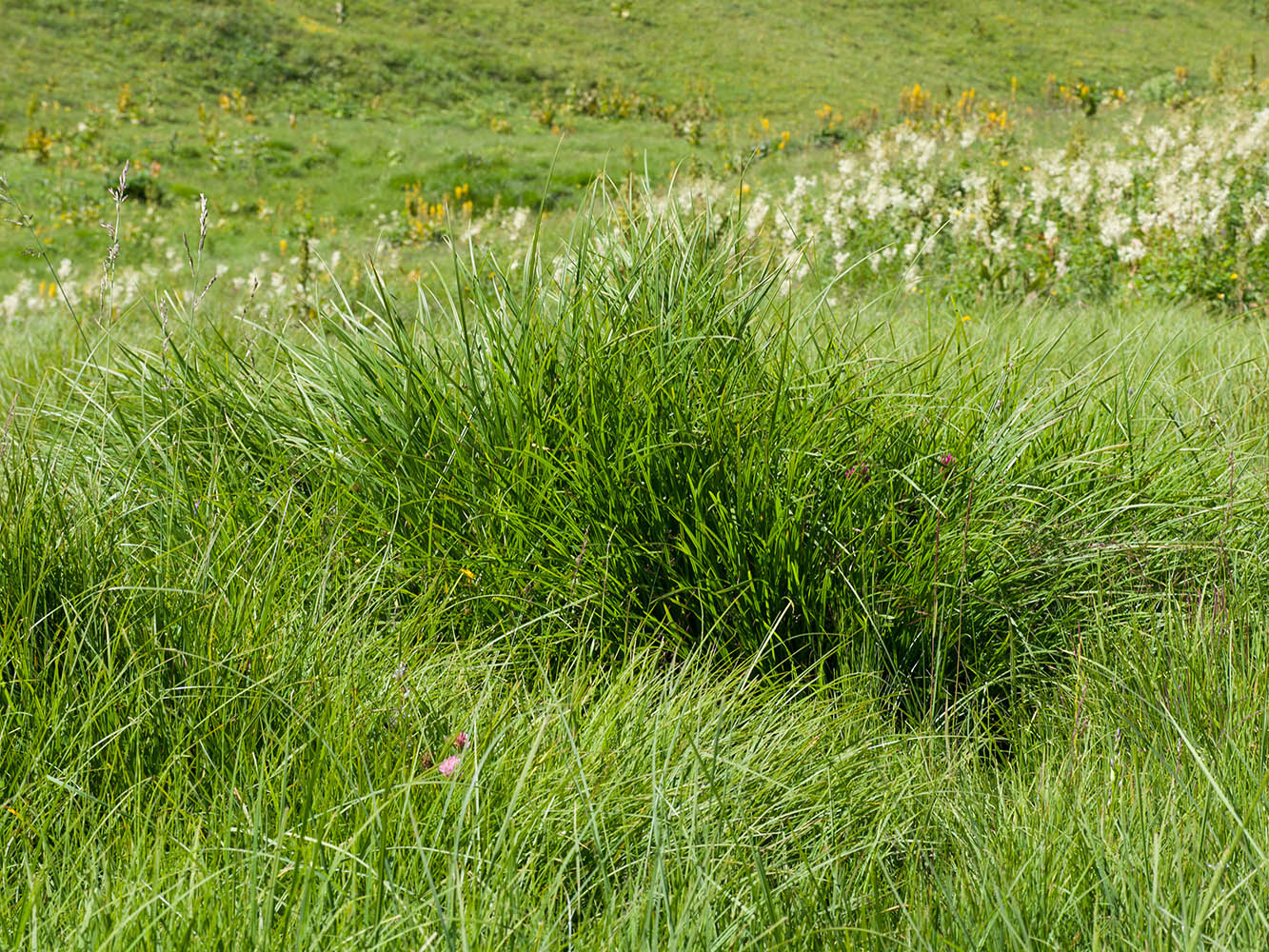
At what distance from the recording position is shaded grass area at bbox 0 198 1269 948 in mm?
1155

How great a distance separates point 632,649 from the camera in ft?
5.95

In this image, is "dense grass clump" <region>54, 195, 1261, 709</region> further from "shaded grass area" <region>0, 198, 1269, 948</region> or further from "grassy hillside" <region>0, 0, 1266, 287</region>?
"grassy hillside" <region>0, 0, 1266, 287</region>

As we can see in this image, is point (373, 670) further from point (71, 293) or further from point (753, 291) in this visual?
point (71, 293)

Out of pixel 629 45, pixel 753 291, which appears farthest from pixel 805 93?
pixel 753 291

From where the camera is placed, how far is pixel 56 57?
81.5 ft

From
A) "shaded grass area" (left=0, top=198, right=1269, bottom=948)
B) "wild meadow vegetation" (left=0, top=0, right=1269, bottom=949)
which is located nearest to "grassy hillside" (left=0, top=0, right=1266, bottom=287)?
"wild meadow vegetation" (left=0, top=0, right=1269, bottom=949)

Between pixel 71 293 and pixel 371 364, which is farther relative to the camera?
pixel 71 293

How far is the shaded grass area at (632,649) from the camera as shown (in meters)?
1.16

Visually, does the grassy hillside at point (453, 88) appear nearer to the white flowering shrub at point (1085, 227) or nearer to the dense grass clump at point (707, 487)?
the white flowering shrub at point (1085, 227)

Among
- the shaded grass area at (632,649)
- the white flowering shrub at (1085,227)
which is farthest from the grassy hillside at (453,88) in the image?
the shaded grass area at (632,649)

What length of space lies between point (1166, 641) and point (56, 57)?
30.1 meters

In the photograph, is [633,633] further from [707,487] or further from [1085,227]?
[1085,227]

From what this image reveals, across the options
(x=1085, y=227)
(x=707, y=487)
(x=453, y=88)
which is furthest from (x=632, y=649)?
(x=453, y=88)

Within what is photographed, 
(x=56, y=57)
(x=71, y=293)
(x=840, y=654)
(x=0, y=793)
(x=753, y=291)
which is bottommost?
(x=71, y=293)
